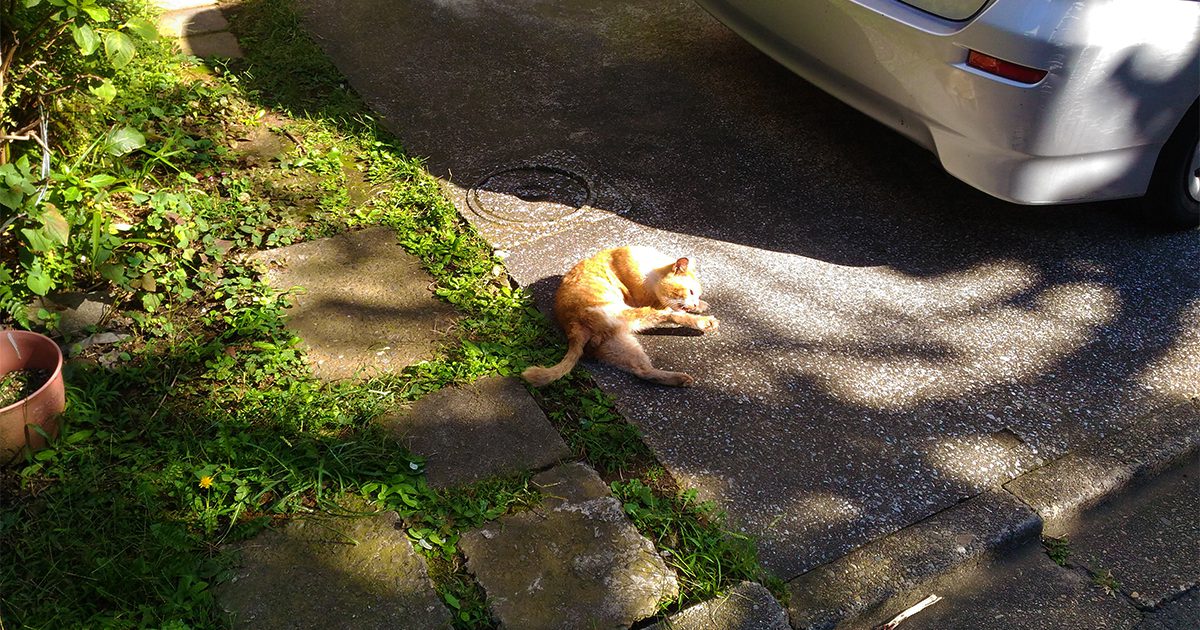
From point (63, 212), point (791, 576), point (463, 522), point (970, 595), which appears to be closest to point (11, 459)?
point (63, 212)

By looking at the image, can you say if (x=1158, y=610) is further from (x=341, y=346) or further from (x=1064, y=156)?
(x=341, y=346)

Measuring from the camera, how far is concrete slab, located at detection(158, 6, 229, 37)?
5.44m

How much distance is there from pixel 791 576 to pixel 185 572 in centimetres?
167

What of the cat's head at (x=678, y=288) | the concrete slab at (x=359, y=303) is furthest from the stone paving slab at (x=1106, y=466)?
the concrete slab at (x=359, y=303)

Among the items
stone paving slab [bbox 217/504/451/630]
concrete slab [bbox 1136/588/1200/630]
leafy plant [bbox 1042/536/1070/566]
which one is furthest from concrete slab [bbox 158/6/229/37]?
concrete slab [bbox 1136/588/1200/630]

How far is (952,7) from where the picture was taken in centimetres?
352

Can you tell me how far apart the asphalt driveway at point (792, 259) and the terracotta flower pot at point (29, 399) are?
1.68 metres

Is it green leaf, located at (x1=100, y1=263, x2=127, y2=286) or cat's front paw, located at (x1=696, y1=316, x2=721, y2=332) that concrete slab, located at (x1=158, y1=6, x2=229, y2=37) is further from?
cat's front paw, located at (x1=696, y1=316, x2=721, y2=332)

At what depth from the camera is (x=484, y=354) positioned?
334 centimetres

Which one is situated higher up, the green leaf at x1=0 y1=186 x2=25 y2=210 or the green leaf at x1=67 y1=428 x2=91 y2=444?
the green leaf at x1=0 y1=186 x2=25 y2=210

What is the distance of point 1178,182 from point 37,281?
4.39 meters

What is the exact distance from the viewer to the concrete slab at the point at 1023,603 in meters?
2.70

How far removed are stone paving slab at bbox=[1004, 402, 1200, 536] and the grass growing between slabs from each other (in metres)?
1.01

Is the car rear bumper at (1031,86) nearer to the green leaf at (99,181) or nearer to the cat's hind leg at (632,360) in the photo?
the cat's hind leg at (632,360)
